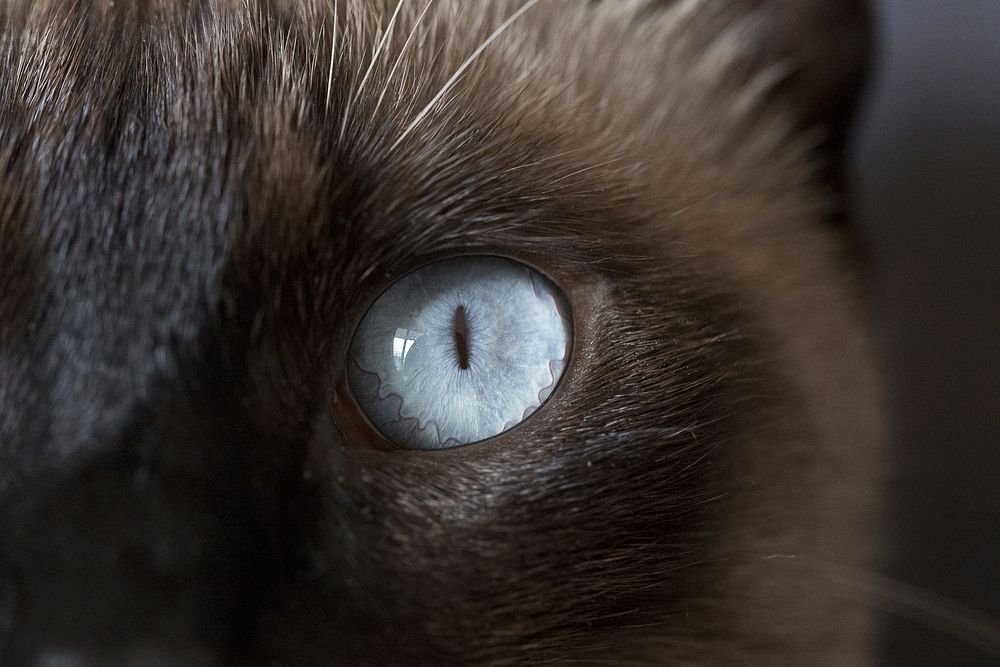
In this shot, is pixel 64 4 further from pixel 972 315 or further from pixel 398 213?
pixel 972 315

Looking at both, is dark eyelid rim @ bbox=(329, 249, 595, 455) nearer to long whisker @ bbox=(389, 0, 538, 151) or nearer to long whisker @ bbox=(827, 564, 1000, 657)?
long whisker @ bbox=(389, 0, 538, 151)

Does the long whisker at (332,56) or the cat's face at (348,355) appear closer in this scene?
the cat's face at (348,355)

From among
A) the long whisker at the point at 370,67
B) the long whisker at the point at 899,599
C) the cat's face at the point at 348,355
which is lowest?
the long whisker at the point at 899,599

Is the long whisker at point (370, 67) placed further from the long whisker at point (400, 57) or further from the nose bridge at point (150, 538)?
the nose bridge at point (150, 538)

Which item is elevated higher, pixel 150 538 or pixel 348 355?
pixel 348 355

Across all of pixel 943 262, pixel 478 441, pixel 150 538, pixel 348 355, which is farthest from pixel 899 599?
pixel 943 262

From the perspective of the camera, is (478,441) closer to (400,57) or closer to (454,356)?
(454,356)

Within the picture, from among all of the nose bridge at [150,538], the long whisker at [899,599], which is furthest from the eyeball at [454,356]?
the long whisker at [899,599]

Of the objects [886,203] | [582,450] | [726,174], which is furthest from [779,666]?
[886,203]
